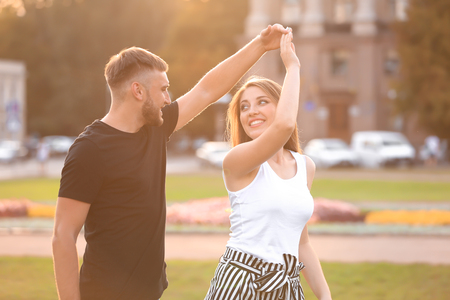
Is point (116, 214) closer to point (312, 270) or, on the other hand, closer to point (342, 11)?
point (312, 270)

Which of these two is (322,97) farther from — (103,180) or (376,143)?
(103,180)

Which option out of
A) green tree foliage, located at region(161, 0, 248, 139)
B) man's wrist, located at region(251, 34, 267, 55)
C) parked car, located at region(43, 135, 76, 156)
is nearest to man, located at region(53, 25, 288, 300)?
man's wrist, located at region(251, 34, 267, 55)

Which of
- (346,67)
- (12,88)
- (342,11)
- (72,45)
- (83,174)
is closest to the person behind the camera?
(83,174)

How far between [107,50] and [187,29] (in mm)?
9703

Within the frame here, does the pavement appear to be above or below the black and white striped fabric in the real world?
below

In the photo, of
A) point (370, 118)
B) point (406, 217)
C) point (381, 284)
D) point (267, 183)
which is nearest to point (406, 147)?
point (370, 118)

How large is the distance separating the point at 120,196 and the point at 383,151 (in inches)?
1344

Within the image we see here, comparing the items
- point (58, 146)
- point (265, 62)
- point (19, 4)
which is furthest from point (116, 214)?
point (19, 4)

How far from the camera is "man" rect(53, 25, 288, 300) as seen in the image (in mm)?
2807

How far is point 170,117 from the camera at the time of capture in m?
3.42

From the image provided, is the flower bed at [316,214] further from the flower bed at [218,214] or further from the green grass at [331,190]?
the green grass at [331,190]

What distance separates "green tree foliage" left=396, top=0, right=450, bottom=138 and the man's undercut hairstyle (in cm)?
3731

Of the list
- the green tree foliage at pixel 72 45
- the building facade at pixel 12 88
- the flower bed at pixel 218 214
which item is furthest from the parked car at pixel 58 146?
the flower bed at pixel 218 214

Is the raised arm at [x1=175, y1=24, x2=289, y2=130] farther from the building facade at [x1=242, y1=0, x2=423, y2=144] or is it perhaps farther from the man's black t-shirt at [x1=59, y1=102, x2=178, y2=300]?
the building facade at [x1=242, y1=0, x2=423, y2=144]
